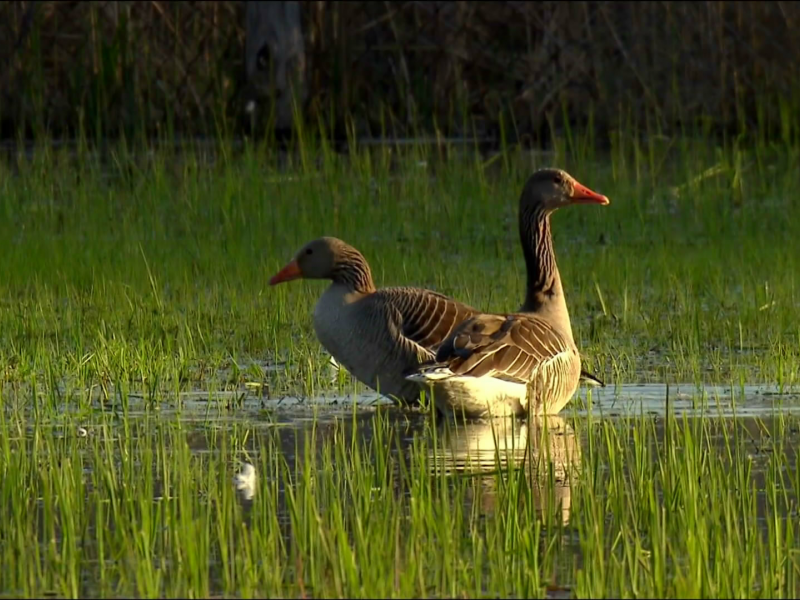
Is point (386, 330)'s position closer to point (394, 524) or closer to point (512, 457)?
point (512, 457)

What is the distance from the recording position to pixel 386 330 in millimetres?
8180

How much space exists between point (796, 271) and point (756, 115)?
659 cm

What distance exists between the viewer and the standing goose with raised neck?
320 inches

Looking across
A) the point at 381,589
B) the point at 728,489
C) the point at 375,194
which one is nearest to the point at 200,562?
the point at 381,589

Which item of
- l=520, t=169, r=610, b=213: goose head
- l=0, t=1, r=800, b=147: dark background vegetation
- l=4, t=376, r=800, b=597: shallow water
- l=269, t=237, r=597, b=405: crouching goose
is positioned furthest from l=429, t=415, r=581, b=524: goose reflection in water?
l=0, t=1, r=800, b=147: dark background vegetation

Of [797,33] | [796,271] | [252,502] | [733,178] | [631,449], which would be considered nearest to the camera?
[252,502]

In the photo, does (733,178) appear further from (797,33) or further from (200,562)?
(200,562)

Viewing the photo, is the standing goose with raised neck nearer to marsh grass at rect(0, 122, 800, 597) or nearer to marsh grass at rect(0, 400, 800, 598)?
marsh grass at rect(0, 122, 800, 597)

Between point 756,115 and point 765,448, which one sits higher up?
point 756,115

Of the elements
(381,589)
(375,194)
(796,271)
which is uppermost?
(375,194)

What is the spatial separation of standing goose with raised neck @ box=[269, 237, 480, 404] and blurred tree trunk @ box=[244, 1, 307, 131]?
31.1 feet

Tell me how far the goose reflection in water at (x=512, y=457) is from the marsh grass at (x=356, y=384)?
0.03 metres

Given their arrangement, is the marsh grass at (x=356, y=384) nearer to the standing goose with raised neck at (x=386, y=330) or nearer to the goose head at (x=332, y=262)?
the standing goose with raised neck at (x=386, y=330)

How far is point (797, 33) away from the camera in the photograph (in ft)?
57.3
